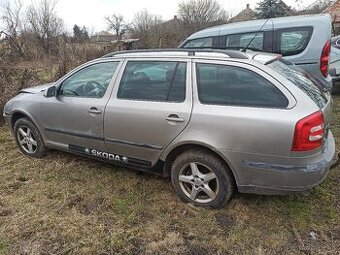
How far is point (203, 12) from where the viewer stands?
30.0m

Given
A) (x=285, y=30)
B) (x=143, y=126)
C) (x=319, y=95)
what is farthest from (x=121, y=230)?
(x=285, y=30)

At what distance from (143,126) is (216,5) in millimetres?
30058

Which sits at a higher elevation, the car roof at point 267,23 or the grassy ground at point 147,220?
the car roof at point 267,23

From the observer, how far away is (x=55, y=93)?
4238 millimetres

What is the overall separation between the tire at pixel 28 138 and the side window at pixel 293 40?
4.54 m

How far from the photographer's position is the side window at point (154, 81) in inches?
130

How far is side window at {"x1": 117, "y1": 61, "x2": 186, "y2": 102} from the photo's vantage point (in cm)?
330

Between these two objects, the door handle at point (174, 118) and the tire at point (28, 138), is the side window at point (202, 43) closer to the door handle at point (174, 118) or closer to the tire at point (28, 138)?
the tire at point (28, 138)

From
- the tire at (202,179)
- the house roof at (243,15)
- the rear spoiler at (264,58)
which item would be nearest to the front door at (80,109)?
the tire at (202,179)

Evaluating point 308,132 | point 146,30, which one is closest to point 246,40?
point 308,132

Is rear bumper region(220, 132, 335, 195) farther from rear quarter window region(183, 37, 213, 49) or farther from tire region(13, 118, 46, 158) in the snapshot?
rear quarter window region(183, 37, 213, 49)

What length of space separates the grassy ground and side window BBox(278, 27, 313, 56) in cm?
279

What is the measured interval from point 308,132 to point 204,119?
891 mm

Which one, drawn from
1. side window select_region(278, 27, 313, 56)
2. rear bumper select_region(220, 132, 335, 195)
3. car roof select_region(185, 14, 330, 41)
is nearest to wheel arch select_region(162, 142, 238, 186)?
rear bumper select_region(220, 132, 335, 195)
